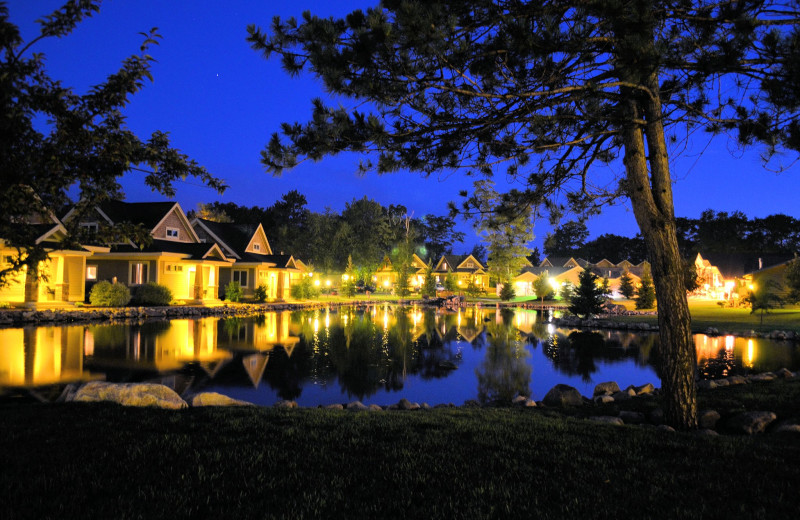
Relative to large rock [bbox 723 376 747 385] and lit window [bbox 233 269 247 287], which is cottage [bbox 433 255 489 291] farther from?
large rock [bbox 723 376 747 385]

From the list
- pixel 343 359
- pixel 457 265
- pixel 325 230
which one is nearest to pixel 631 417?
pixel 343 359

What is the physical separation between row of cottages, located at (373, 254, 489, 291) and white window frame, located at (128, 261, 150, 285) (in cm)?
3987

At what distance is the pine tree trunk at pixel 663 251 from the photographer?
6453 millimetres

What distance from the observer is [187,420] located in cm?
586

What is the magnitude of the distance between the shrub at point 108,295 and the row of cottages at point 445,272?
43.4m

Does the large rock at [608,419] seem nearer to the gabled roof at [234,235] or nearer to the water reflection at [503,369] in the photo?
the water reflection at [503,369]

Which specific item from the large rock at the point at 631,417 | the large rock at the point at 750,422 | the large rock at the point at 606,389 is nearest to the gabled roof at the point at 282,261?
the large rock at the point at 606,389

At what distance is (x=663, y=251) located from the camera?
6.51 m

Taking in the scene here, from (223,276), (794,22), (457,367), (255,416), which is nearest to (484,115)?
(794,22)

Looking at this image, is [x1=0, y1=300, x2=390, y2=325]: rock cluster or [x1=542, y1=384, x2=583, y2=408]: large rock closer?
[x1=542, y1=384, x2=583, y2=408]: large rock

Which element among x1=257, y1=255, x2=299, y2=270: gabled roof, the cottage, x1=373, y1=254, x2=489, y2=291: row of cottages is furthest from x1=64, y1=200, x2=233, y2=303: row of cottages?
the cottage

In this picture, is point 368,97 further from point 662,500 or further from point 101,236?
point 662,500

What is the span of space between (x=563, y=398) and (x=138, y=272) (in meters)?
28.5

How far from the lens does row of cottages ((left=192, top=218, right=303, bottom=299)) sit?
36581 millimetres
